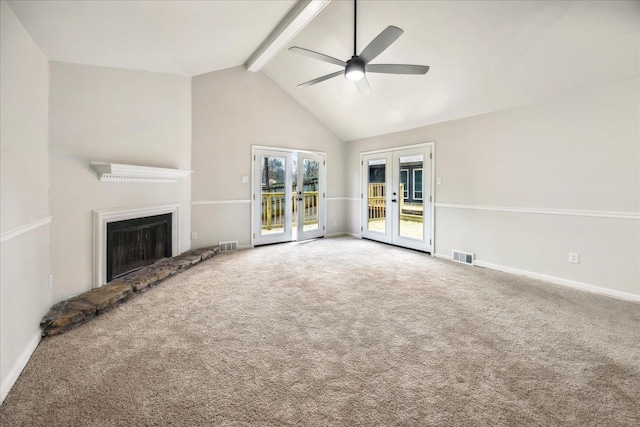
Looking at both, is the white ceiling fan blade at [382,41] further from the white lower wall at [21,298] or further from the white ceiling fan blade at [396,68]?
the white lower wall at [21,298]

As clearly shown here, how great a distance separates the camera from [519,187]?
12.7 ft

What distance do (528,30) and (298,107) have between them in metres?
4.09

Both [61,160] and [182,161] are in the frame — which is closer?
[61,160]

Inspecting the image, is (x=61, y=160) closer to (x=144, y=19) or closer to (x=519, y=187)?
(x=144, y=19)

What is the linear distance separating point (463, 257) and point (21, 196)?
5.19 meters

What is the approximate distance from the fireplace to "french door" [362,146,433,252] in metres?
3.92

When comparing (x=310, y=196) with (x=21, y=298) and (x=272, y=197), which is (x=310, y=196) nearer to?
(x=272, y=197)

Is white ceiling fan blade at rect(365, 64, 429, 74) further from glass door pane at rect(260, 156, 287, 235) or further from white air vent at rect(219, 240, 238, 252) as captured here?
white air vent at rect(219, 240, 238, 252)

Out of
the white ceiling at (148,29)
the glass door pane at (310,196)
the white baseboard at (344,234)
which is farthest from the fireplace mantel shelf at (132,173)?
the white baseboard at (344,234)

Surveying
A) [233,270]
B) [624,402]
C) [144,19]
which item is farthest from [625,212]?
[144,19]

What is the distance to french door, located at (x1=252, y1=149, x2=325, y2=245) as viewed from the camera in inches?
220

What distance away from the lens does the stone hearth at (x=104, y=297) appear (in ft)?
7.44

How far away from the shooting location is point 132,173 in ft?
10.5

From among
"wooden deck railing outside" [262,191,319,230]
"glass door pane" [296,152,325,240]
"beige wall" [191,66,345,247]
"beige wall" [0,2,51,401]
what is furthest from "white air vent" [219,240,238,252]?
"beige wall" [0,2,51,401]
